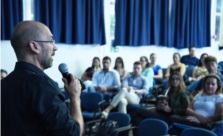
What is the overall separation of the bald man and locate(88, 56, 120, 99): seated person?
13.7ft

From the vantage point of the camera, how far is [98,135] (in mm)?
3469

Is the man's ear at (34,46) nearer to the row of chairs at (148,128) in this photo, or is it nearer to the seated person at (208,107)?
the row of chairs at (148,128)

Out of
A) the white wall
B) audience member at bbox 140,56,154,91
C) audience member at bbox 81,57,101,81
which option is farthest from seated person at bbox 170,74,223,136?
the white wall

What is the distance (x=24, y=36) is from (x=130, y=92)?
156 inches

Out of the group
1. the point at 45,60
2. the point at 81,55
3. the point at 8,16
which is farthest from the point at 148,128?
the point at 81,55

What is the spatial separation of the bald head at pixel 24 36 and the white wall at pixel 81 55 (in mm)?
4095

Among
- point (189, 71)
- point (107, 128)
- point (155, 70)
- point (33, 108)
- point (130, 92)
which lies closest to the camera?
point (33, 108)

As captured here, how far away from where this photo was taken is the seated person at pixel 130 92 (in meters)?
5.07

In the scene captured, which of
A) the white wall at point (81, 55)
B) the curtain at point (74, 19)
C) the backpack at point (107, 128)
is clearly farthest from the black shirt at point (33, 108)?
the curtain at point (74, 19)

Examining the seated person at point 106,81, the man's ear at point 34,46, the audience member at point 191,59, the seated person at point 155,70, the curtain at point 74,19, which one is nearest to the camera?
the man's ear at point 34,46

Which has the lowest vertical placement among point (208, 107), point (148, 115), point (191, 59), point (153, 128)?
A: point (148, 115)

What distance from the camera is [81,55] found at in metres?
6.51

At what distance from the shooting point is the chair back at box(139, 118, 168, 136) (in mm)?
3152

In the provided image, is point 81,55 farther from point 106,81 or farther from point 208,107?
point 208,107
